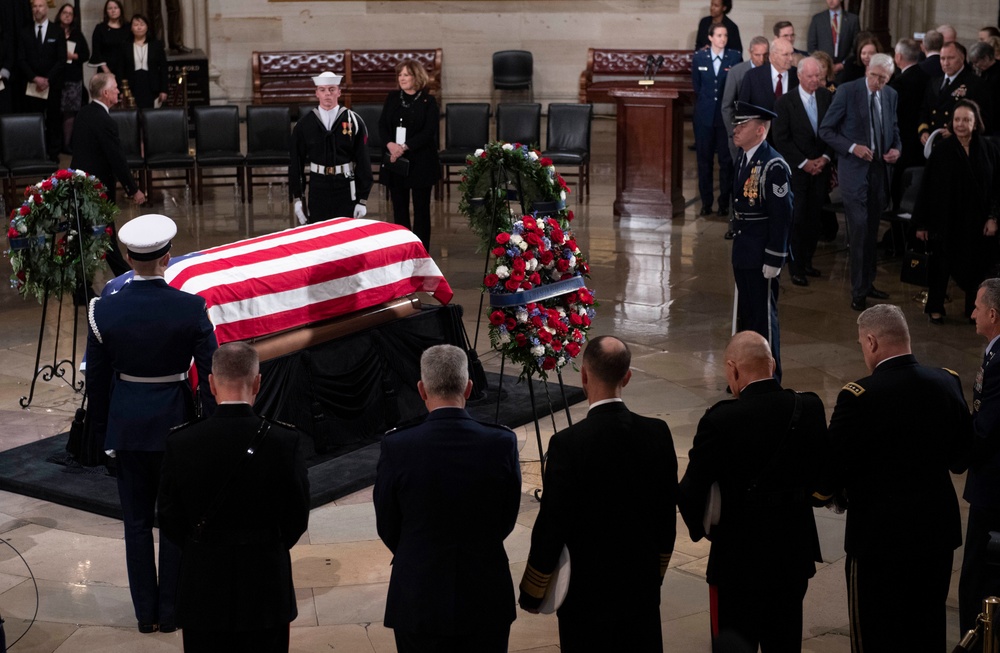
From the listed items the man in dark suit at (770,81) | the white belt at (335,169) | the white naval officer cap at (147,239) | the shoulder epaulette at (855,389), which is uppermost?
the man in dark suit at (770,81)

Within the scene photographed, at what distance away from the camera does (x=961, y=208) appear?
8109 mm

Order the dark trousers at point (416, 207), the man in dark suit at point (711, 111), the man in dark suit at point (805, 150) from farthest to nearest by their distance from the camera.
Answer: the man in dark suit at point (711, 111)
the dark trousers at point (416, 207)
the man in dark suit at point (805, 150)

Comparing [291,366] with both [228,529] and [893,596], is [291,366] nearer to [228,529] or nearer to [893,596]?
[228,529]

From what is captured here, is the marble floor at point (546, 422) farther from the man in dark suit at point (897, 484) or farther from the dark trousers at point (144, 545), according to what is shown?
the man in dark suit at point (897, 484)

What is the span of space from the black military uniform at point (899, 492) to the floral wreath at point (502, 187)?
2985 mm

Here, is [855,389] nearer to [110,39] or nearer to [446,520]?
[446,520]

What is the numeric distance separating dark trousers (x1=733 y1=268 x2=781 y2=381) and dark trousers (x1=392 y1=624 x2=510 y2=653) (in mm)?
3797

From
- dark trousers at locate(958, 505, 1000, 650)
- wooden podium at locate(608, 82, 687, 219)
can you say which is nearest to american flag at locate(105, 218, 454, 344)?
dark trousers at locate(958, 505, 1000, 650)

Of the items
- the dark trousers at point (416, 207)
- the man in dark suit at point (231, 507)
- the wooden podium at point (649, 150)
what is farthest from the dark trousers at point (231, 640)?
the wooden podium at point (649, 150)

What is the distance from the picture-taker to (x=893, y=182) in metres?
9.78

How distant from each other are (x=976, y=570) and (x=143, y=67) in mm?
11081

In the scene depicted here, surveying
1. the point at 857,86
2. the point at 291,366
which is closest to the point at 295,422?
the point at 291,366

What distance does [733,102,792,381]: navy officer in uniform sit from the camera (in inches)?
262

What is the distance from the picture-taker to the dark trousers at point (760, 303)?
270 inches
